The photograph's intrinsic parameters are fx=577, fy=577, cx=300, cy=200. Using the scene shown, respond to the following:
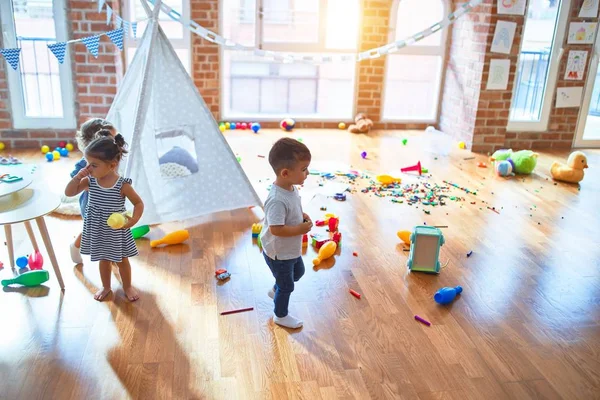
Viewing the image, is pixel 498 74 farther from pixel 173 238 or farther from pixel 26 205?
Result: pixel 26 205

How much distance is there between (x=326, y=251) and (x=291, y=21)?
11.3 feet

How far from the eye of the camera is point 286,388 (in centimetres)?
202

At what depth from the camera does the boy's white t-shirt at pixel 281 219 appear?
7.11 ft

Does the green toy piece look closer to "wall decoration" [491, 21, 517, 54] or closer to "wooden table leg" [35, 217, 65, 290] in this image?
"wooden table leg" [35, 217, 65, 290]

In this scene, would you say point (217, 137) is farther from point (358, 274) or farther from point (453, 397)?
point (453, 397)

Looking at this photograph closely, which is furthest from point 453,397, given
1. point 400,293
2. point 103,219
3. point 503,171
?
point 503,171

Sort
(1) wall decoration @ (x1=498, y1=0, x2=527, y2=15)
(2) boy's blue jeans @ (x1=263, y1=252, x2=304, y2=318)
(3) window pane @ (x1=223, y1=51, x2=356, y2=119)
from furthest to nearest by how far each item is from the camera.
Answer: (3) window pane @ (x1=223, y1=51, x2=356, y2=119), (1) wall decoration @ (x1=498, y1=0, x2=527, y2=15), (2) boy's blue jeans @ (x1=263, y1=252, x2=304, y2=318)

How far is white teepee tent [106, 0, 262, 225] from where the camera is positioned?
10.5 feet

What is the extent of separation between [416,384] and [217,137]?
1917 mm

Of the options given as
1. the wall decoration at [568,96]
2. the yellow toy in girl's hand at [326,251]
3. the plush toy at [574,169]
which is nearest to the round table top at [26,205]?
the yellow toy in girl's hand at [326,251]

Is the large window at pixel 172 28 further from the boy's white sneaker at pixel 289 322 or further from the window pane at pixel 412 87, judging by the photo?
the boy's white sneaker at pixel 289 322

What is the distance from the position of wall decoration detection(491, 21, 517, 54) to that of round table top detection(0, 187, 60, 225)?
4.01 metres

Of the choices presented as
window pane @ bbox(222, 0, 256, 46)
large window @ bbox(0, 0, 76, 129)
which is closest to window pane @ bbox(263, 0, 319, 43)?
window pane @ bbox(222, 0, 256, 46)

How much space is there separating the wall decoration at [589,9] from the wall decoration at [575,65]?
32 centimetres
